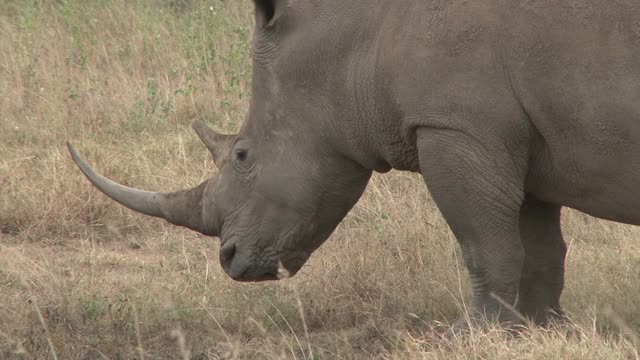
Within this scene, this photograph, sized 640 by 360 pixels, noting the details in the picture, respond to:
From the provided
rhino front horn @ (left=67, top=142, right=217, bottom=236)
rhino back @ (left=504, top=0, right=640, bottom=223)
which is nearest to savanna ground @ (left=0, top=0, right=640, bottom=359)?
rhino front horn @ (left=67, top=142, right=217, bottom=236)

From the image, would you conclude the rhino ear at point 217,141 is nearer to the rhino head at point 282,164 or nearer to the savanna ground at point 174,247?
the rhino head at point 282,164


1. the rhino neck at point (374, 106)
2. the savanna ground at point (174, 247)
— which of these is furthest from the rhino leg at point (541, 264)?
the rhino neck at point (374, 106)

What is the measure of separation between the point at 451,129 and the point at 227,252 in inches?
57.9

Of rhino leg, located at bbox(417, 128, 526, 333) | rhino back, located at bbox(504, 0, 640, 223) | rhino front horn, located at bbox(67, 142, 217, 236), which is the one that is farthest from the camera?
rhino front horn, located at bbox(67, 142, 217, 236)

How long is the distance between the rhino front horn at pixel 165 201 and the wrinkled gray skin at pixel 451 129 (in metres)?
0.01

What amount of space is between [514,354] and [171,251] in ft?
10.9

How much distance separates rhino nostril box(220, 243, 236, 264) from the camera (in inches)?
256

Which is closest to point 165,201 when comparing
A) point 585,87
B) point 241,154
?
point 241,154

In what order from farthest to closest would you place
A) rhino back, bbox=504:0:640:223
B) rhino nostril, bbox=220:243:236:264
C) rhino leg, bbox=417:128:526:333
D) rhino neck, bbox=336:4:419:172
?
rhino nostril, bbox=220:243:236:264
rhino neck, bbox=336:4:419:172
rhino leg, bbox=417:128:526:333
rhino back, bbox=504:0:640:223

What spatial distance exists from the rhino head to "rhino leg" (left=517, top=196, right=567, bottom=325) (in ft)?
2.48

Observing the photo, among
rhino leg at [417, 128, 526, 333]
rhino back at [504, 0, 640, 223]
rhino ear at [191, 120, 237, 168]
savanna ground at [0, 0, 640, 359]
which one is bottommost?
savanna ground at [0, 0, 640, 359]

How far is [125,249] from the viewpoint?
8211 mm

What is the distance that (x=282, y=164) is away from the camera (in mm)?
6203

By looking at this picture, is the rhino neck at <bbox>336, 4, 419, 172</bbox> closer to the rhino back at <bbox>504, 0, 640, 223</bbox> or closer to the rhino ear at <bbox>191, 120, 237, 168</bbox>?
the rhino back at <bbox>504, 0, 640, 223</bbox>
